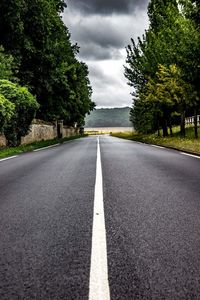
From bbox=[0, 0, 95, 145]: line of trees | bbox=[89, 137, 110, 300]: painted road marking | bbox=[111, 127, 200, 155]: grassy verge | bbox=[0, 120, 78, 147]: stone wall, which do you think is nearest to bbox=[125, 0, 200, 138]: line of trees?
bbox=[111, 127, 200, 155]: grassy verge

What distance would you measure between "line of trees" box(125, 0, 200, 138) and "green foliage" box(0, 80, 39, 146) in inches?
370

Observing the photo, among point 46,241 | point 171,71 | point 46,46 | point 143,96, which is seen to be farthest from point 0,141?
point 46,241

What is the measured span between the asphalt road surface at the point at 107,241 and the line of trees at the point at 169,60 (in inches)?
448

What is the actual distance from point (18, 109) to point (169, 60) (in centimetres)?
1229

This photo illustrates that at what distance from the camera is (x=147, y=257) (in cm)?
306

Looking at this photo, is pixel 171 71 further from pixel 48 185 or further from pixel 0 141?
pixel 48 185

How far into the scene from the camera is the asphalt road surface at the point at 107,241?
2494mm

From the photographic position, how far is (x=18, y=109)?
21.6m

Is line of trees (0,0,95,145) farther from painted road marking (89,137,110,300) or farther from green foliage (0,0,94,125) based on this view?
painted road marking (89,137,110,300)

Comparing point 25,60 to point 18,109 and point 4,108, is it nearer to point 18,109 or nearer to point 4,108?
point 18,109

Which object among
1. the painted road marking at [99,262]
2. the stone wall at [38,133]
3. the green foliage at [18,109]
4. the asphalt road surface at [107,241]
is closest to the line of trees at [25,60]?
the green foliage at [18,109]

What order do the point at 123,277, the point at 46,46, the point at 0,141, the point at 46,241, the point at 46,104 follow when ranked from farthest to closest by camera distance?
the point at 46,104
the point at 46,46
the point at 0,141
the point at 46,241
the point at 123,277

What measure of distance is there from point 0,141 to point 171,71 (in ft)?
43.6

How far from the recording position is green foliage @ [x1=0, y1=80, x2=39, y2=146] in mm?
17297
